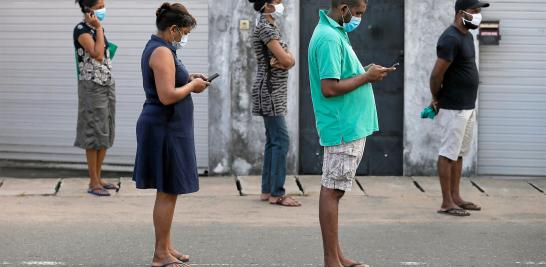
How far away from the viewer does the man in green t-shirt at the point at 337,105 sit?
6.53 m

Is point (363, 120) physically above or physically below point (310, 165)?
above

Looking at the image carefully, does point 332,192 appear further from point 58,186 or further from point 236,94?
point 236,94

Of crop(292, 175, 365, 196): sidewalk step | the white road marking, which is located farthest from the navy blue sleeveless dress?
crop(292, 175, 365, 196): sidewalk step

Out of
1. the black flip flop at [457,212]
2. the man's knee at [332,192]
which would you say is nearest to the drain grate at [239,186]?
the black flip flop at [457,212]

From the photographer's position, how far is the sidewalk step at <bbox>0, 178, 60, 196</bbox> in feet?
32.4

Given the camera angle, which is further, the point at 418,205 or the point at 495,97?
the point at 495,97

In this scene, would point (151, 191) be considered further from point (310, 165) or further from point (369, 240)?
point (369, 240)

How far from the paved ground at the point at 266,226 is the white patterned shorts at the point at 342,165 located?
31.2 inches

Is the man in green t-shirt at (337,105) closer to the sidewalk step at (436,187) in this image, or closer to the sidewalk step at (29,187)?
the sidewalk step at (436,187)

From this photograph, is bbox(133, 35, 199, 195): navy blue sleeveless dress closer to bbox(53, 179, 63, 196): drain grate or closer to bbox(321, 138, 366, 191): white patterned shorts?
bbox(321, 138, 366, 191): white patterned shorts

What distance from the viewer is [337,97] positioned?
259 inches

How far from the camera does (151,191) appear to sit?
394 inches

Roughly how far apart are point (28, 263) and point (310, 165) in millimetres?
4673

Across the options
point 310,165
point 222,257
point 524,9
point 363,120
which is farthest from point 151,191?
point 524,9
